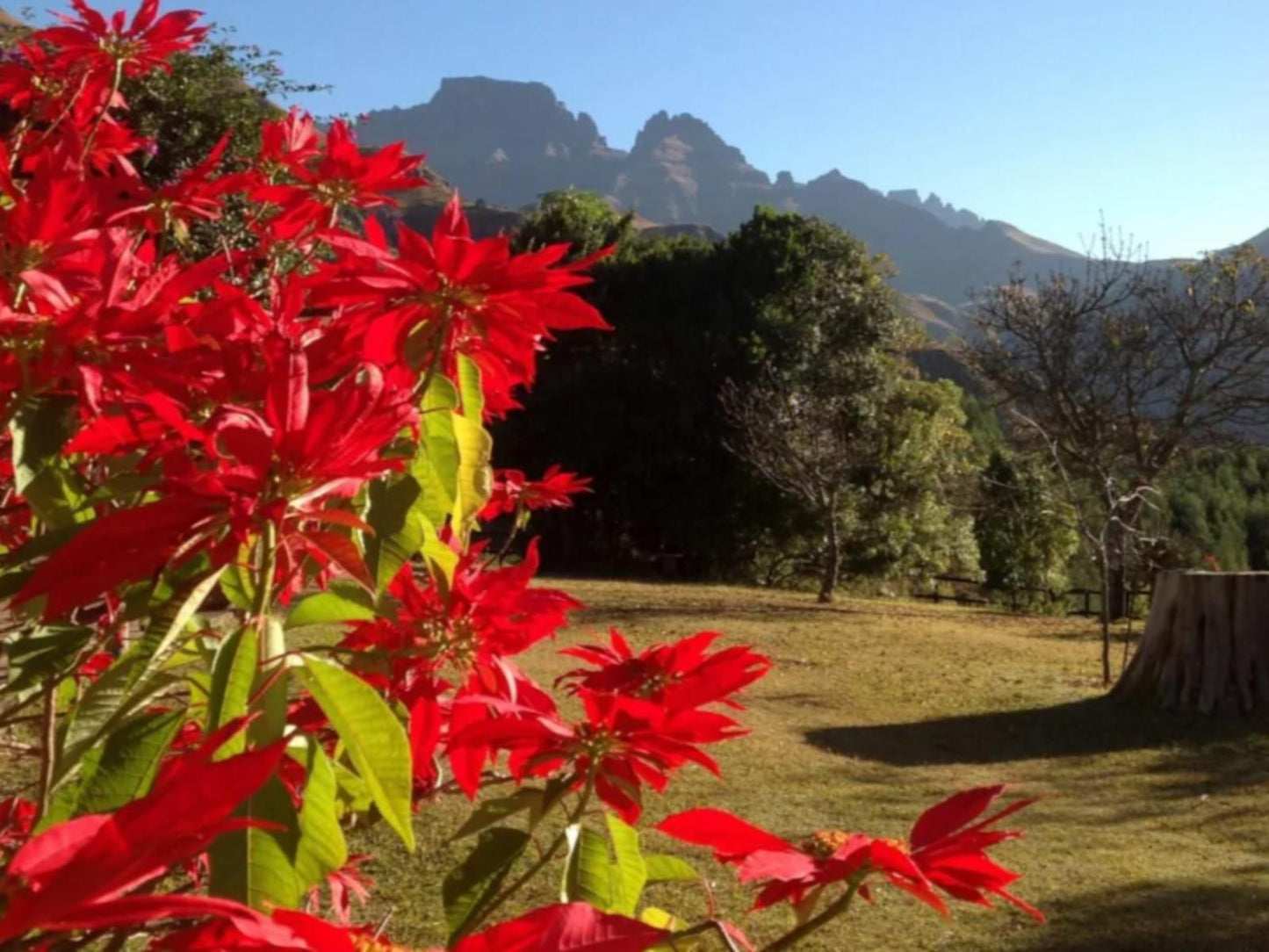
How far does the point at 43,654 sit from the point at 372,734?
0.30 meters

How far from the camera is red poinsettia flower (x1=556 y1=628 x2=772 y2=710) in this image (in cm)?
67

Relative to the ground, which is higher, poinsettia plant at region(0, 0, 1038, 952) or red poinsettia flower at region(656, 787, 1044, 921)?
poinsettia plant at region(0, 0, 1038, 952)

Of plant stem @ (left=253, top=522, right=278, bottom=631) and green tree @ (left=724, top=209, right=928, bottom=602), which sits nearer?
plant stem @ (left=253, top=522, right=278, bottom=631)

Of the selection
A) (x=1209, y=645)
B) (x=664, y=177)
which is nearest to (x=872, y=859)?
(x=1209, y=645)

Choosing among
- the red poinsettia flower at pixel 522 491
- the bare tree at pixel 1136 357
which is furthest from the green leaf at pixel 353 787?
the bare tree at pixel 1136 357

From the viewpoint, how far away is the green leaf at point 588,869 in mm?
671

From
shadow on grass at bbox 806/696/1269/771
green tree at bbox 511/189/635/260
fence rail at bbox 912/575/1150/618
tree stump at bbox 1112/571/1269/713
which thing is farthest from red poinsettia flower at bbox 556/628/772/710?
fence rail at bbox 912/575/1150/618

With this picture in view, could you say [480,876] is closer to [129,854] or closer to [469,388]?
[469,388]

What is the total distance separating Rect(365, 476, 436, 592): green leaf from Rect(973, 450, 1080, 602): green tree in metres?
16.5

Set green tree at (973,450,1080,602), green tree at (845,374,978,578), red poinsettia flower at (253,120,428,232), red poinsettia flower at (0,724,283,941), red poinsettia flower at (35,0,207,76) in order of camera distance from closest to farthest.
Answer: red poinsettia flower at (0,724,283,941) < red poinsettia flower at (253,120,428,232) < red poinsettia flower at (35,0,207,76) < green tree at (845,374,978,578) < green tree at (973,450,1080,602)

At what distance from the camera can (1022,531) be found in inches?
679

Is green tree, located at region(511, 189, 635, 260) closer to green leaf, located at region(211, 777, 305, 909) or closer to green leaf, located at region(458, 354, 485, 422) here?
green leaf, located at region(458, 354, 485, 422)

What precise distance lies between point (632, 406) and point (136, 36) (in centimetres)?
1208

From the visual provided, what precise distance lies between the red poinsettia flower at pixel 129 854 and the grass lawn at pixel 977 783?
2.96 ft
